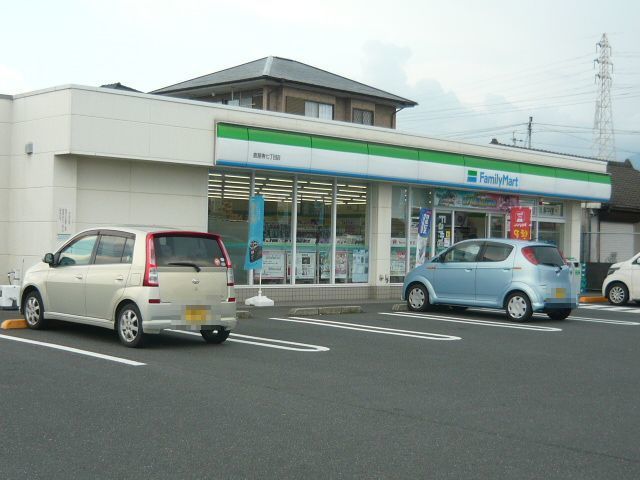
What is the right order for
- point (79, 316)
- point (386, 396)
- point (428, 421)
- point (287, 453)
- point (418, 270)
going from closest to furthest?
point (287, 453) < point (428, 421) < point (386, 396) < point (79, 316) < point (418, 270)

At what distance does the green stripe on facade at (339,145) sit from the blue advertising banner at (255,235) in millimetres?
2124

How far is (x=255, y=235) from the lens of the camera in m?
17.2

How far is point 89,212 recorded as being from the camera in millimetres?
16062

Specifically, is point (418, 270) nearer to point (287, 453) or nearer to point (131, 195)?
point (131, 195)

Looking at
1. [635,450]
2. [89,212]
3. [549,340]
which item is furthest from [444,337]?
[89,212]

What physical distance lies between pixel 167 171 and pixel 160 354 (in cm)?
785

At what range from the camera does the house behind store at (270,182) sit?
51.8 ft

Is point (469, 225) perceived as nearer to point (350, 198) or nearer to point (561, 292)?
point (350, 198)

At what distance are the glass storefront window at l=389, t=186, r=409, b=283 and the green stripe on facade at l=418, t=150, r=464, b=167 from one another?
3.64ft

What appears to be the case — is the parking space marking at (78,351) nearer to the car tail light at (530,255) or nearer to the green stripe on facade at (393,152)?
the car tail light at (530,255)

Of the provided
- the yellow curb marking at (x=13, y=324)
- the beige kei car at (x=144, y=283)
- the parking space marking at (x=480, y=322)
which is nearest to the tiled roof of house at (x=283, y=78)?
the parking space marking at (x=480, y=322)

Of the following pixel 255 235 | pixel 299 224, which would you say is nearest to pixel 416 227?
pixel 299 224

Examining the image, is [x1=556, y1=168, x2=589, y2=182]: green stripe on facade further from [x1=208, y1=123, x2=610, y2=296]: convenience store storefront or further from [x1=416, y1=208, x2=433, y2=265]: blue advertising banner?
[x1=416, y1=208, x2=433, y2=265]: blue advertising banner

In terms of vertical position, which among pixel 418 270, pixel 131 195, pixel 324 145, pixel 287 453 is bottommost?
pixel 287 453
